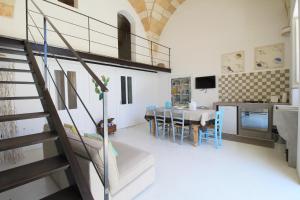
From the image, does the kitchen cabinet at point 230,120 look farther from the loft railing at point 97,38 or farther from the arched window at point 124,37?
the arched window at point 124,37

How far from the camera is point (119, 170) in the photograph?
189 cm

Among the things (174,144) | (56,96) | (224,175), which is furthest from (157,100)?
(224,175)

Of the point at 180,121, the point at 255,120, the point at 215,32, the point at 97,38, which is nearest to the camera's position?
the point at 180,121

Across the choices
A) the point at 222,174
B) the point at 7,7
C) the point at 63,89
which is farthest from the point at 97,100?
the point at 222,174

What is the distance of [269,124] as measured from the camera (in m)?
4.11

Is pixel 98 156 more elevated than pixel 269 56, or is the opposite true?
pixel 269 56

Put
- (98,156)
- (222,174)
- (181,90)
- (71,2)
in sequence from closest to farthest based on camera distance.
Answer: (98,156), (222,174), (71,2), (181,90)

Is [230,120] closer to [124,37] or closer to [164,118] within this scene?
[164,118]

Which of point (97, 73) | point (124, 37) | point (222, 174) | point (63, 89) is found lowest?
point (222, 174)

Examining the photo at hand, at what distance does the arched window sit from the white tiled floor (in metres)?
4.54

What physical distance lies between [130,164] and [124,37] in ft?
20.1

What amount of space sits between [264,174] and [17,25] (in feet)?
18.3

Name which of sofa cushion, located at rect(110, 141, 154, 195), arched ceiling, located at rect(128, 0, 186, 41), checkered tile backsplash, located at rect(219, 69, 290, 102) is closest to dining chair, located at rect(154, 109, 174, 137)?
sofa cushion, located at rect(110, 141, 154, 195)

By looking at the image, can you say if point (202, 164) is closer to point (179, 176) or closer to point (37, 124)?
point (179, 176)
